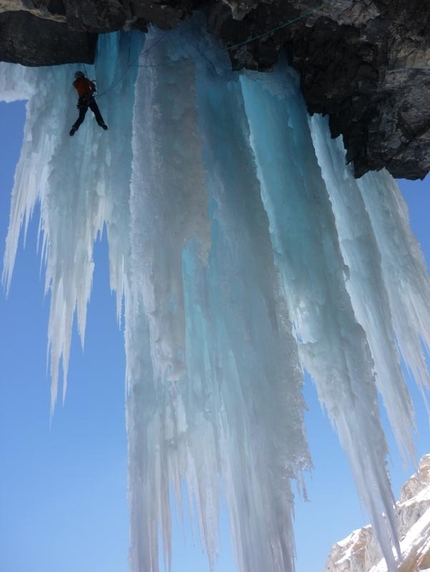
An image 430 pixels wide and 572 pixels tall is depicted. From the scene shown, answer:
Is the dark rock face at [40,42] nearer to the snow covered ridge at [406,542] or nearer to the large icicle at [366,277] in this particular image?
the large icicle at [366,277]

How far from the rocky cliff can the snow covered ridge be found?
10.5 meters

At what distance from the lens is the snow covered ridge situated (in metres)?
24.6

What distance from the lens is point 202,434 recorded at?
15.8 ft

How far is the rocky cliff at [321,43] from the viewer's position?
567cm

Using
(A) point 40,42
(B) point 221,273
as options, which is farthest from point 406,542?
(A) point 40,42

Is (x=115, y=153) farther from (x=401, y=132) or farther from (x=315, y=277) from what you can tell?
(x=401, y=132)

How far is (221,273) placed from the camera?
17.6ft

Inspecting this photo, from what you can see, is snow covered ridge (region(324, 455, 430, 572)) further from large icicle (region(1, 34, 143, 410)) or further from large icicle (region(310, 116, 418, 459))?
large icicle (region(1, 34, 143, 410))

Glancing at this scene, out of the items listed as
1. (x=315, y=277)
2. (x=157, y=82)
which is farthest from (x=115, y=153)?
(x=315, y=277)

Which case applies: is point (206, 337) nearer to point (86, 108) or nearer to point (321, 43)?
point (86, 108)

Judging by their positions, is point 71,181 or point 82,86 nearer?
point 82,86

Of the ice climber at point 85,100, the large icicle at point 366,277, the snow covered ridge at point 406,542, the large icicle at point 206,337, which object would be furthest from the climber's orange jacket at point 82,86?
the snow covered ridge at point 406,542

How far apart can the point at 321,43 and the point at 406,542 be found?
2675 centimetres

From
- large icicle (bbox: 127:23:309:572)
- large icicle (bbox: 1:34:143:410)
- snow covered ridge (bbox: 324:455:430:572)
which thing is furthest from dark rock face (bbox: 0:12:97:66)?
snow covered ridge (bbox: 324:455:430:572)
